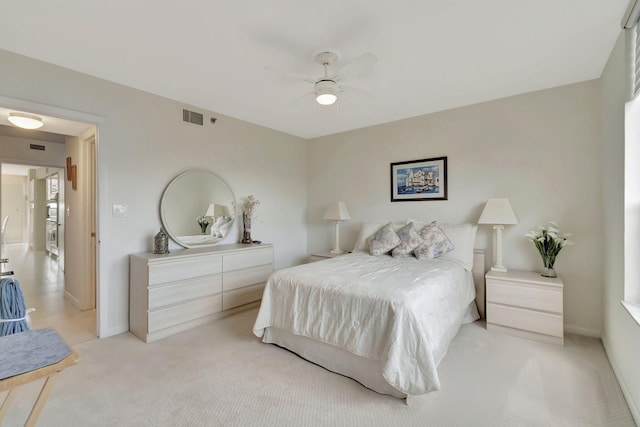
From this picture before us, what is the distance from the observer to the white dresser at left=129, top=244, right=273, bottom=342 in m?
2.77

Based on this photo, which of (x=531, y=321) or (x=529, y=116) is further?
(x=529, y=116)

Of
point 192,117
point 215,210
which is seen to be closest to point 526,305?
point 215,210

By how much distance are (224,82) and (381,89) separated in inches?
64.0

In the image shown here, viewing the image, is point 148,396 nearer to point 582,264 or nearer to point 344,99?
point 344,99

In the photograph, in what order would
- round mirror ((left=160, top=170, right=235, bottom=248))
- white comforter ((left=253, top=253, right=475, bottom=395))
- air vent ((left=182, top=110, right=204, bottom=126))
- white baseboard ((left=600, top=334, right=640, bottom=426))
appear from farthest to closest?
air vent ((left=182, top=110, right=204, bottom=126))
round mirror ((left=160, top=170, right=235, bottom=248))
white comforter ((left=253, top=253, right=475, bottom=395))
white baseboard ((left=600, top=334, right=640, bottom=426))

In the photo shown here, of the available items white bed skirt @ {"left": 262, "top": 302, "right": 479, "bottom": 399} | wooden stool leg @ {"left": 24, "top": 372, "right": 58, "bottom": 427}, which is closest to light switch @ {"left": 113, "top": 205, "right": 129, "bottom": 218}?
white bed skirt @ {"left": 262, "top": 302, "right": 479, "bottom": 399}

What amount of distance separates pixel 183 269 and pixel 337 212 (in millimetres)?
2252

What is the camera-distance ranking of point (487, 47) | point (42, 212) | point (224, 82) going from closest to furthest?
point (487, 47), point (224, 82), point (42, 212)

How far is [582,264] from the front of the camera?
9.50ft

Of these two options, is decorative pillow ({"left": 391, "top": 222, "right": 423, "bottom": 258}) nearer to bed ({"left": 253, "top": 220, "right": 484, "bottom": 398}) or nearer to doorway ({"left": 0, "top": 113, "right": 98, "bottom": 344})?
bed ({"left": 253, "top": 220, "right": 484, "bottom": 398})

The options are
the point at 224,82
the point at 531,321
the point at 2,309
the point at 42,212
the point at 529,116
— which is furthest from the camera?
the point at 42,212

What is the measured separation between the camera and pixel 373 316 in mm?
1993

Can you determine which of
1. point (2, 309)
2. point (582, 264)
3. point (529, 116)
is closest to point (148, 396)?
point (2, 309)

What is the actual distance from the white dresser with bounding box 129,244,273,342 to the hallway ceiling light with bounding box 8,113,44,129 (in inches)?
62.2
